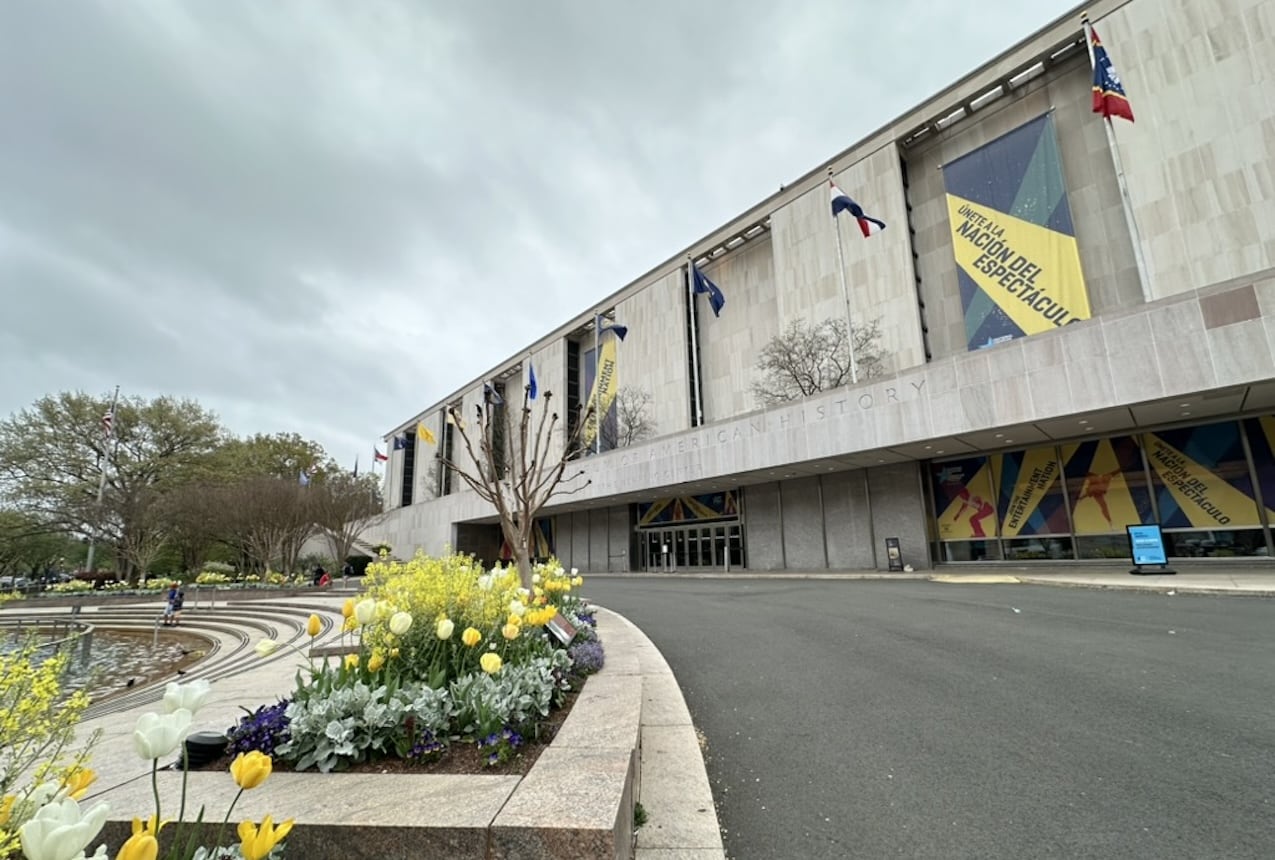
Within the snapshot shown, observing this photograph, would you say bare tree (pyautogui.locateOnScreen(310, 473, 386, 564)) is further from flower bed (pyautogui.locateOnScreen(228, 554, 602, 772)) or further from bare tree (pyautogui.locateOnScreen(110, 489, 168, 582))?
flower bed (pyautogui.locateOnScreen(228, 554, 602, 772))

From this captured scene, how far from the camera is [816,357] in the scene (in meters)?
24.9

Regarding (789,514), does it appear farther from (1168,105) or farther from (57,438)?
Result: (57,438)

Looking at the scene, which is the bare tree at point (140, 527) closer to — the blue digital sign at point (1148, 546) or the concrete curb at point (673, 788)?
the concrete curb at point (673, 788)

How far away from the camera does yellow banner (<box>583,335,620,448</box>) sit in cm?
3603

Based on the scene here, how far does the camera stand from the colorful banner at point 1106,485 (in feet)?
54.2

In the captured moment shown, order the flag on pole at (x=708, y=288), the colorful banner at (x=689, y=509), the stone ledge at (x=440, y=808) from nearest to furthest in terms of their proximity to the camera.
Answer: the stone ledge at (x=440, y=808)
the flag on pole at (x=708, y=288)
the colorful banner at (x=689, y=509)

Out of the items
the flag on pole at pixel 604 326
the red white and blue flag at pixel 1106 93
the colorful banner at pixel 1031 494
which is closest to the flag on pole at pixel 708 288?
the flag on pole at pixel 604 326

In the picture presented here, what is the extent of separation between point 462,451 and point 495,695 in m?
50.3

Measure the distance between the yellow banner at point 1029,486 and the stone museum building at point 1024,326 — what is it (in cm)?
7

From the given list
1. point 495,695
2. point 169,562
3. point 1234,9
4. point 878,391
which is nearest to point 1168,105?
point 1234,9

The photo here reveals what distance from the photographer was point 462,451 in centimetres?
5116

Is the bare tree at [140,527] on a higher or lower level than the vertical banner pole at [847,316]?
lower

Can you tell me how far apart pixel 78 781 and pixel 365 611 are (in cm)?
179

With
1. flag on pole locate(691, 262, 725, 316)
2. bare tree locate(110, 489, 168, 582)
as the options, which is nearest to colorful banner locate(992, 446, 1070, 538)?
flag on pole locate(691, 262, 725, 316)
